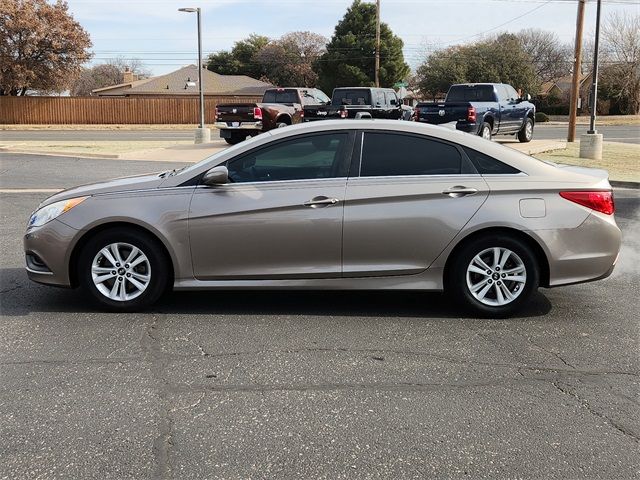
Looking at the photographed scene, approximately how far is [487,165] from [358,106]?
16976 mm

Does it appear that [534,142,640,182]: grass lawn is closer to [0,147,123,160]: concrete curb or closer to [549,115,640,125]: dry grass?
[0,147,123,160]: concrete curb

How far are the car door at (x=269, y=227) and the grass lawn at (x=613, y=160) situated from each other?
10.8 meters

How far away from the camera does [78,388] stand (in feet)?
12.9

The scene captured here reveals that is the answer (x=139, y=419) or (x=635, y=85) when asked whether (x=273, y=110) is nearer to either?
(x=139, y=419)

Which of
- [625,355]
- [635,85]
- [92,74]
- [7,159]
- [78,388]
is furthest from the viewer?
[92,74]

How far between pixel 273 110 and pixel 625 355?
19.4 m

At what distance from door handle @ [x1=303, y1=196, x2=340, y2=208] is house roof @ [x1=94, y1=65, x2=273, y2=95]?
5372 cm

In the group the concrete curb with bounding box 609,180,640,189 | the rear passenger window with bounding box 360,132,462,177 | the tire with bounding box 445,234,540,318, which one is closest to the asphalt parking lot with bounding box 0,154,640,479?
the tire with bounding box 445,234,540,318

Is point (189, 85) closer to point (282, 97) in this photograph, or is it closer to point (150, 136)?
point (150, 136)

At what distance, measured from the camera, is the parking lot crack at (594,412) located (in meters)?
3.47

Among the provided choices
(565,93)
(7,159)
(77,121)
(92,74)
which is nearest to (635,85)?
(565,93)

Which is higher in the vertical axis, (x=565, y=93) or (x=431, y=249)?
(x=565, y=93)

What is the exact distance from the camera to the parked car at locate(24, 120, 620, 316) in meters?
5.20

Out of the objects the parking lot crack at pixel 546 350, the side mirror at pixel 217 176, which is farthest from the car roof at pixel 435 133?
the parking lot crack at pixel 546 350
